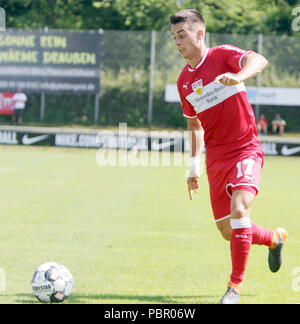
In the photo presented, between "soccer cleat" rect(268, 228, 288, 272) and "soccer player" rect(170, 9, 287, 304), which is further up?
"soccer player" rect(170, 9, 287, 304)

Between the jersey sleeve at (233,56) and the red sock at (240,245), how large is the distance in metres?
1.28

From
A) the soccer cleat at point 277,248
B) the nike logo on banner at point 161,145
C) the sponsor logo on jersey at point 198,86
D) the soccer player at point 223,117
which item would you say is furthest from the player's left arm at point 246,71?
the nike logo on banner at point 161,145

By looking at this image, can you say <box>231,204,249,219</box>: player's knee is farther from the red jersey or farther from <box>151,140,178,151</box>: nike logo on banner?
<box>151,140,178,151</box>: nike logo on banner

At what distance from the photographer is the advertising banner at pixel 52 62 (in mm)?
29609

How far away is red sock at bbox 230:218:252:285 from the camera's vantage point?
4.95m

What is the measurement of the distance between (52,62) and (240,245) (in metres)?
25.8

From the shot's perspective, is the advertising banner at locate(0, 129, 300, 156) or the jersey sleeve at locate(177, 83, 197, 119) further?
the advertising banner at locate(0, 129, 300, 156)

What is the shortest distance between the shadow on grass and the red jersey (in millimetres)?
1184

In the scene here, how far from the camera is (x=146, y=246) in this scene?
7.56 m
